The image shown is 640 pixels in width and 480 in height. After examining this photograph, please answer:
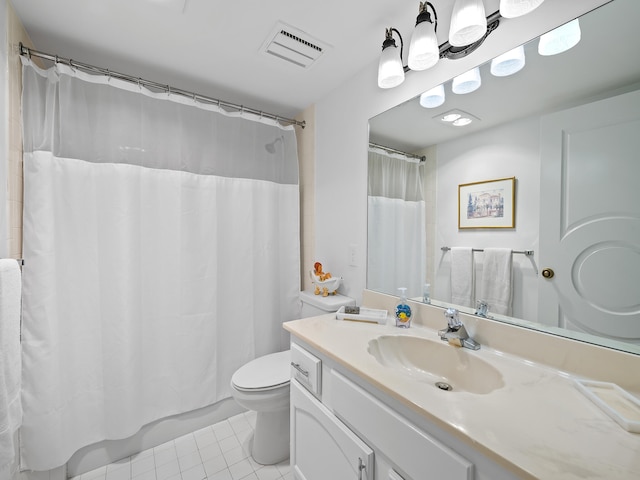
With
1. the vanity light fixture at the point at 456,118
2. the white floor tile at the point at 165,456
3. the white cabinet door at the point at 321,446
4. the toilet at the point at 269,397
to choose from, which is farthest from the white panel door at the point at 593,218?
the white floor tile at the point at 165,456

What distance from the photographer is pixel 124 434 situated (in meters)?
1.52

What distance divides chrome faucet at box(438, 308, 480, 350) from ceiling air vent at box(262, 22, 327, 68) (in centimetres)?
145

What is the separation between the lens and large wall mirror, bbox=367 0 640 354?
791mm

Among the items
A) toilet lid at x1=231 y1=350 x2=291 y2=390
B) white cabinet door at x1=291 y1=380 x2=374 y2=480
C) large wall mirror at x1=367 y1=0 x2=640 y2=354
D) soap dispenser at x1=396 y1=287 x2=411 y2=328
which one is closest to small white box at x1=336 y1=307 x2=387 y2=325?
soap dispenser at x1=396 y1=287 x2=411 y2=328

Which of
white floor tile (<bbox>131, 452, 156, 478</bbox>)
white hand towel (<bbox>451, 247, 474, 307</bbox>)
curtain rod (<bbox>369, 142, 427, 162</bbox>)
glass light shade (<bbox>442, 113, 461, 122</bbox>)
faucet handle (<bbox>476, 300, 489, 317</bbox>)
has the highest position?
glass light shade (<bbox>442, 113, 461, 122</bbox>)

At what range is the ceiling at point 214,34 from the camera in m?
1.21

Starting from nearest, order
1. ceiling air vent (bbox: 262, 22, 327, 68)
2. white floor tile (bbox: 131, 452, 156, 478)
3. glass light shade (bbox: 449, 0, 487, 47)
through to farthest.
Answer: glass light shade (bbox: 449, 0, 487, 47), ceiling air vent (bbox: 262, 22, 327, 68), white floor tile (bbox: 131, 452, 156, 478)

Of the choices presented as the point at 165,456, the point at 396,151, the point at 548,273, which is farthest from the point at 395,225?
the point at 165,456

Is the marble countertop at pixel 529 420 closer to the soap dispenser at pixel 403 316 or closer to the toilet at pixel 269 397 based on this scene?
the soap dispenser at pixel 403 316

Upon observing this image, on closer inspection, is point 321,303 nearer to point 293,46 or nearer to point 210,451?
point 210,451

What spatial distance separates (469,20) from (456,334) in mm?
1080

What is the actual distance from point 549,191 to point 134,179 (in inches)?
76.2

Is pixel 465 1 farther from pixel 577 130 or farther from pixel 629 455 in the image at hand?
pixel 629 455

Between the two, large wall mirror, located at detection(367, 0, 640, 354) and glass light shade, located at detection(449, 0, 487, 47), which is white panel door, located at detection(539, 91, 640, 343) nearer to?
large wall mirror, located at detection(367, 0, 640, 354)
